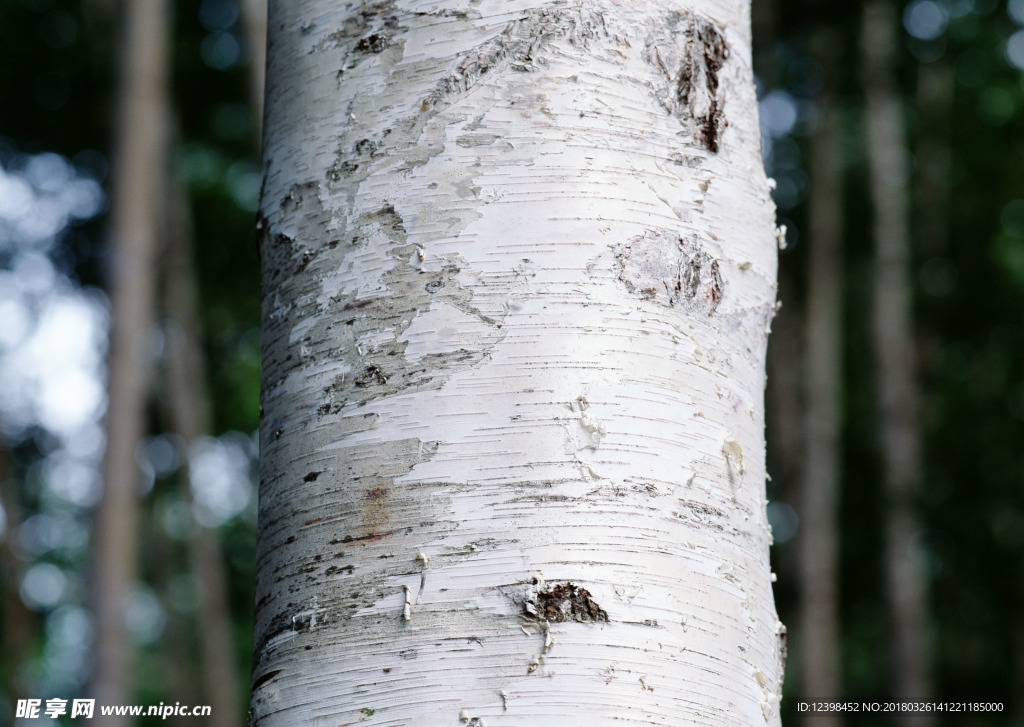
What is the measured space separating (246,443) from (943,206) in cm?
967

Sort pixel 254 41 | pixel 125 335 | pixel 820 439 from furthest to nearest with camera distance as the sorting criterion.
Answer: pixel 820 439
pixel 254 41
pixel 125 335

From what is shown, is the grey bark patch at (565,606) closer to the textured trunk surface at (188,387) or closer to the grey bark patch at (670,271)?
the grey bark patch at (670,271)

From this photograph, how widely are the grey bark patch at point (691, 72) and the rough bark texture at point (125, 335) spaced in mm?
4550

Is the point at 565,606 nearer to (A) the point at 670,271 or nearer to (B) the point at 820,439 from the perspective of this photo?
(A) the point at 670,271

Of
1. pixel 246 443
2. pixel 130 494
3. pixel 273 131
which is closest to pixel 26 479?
pixel 246 443

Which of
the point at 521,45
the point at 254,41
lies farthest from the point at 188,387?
the point at 521,45

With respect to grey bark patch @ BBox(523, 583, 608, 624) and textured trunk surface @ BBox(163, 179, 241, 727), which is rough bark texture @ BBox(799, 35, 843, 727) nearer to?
textured trunk surface @ BBox(163, 179, 241, 727)

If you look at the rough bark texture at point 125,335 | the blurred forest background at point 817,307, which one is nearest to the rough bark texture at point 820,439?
the blurred forest background at point 817,307

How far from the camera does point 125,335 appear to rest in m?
5.03

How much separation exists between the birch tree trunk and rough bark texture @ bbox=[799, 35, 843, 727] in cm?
703

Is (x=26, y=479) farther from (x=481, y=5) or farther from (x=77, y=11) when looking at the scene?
(x=481, y=5)

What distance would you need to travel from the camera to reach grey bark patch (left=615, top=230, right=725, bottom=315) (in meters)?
0.70

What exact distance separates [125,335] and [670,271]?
484 centimetres

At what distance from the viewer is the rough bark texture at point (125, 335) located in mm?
4605
